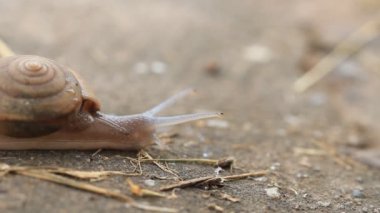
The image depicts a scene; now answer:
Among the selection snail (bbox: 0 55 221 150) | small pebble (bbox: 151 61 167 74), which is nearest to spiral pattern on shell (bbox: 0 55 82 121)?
snail (bbox: 0 55 221 150)

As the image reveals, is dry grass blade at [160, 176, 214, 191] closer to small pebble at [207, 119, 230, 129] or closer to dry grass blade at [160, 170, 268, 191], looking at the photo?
dry grass blade at [160, 170, 268, 191]

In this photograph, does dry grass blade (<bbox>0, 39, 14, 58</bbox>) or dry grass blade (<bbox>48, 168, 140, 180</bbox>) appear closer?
dry grass blade (<bbox>48, 168, 140, 180</bbox>)

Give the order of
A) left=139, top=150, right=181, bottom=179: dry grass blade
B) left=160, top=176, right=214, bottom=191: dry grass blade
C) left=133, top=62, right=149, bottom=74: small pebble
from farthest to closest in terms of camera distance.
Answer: left=133, top=62, right=149, bottom=74: small pebble, left=139, top=150, right=181, bottom=179: dry grass blade, left=160, top=176, right=214, bottom=191: dry grass blade

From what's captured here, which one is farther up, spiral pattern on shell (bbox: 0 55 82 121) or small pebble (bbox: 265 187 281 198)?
spiral pattern on shell (bbox: 0 55 82 121)

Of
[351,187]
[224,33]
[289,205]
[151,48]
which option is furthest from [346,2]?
[289,205]

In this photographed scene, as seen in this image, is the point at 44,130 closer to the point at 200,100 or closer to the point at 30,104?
the point at 30,104

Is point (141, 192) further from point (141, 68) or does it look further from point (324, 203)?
point (141, 68)

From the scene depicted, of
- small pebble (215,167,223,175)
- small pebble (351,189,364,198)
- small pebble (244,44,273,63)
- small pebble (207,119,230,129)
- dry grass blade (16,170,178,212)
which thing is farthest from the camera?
small pebble (244,44,273,63)

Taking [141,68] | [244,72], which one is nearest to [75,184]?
[141,68]
